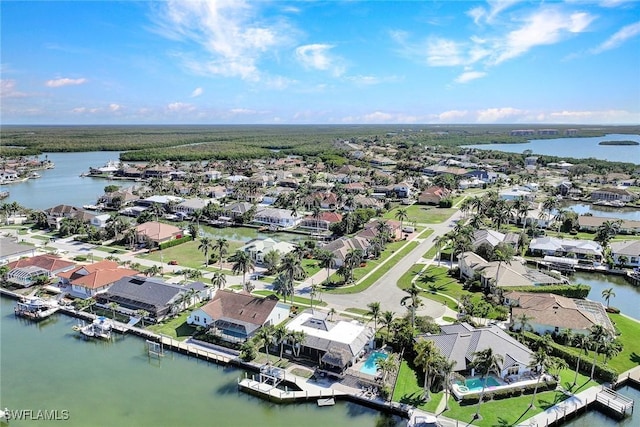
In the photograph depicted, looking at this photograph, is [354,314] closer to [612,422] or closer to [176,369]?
[176,369]

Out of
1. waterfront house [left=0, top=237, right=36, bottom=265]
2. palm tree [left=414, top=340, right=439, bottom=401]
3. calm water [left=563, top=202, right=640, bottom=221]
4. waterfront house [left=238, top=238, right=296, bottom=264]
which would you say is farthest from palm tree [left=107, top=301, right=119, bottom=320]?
calm water [left=563, top=202, right=640, bottom=221]

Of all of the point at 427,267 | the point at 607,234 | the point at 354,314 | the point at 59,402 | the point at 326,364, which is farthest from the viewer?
the point at 607,234

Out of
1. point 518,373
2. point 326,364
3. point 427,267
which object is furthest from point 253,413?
point 427,267

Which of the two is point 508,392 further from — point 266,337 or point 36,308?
point 36,308

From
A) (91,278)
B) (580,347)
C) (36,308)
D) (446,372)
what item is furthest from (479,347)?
(36,308)

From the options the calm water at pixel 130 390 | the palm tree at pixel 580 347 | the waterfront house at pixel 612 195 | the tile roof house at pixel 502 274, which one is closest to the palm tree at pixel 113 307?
the calm water at pixel 130 390
